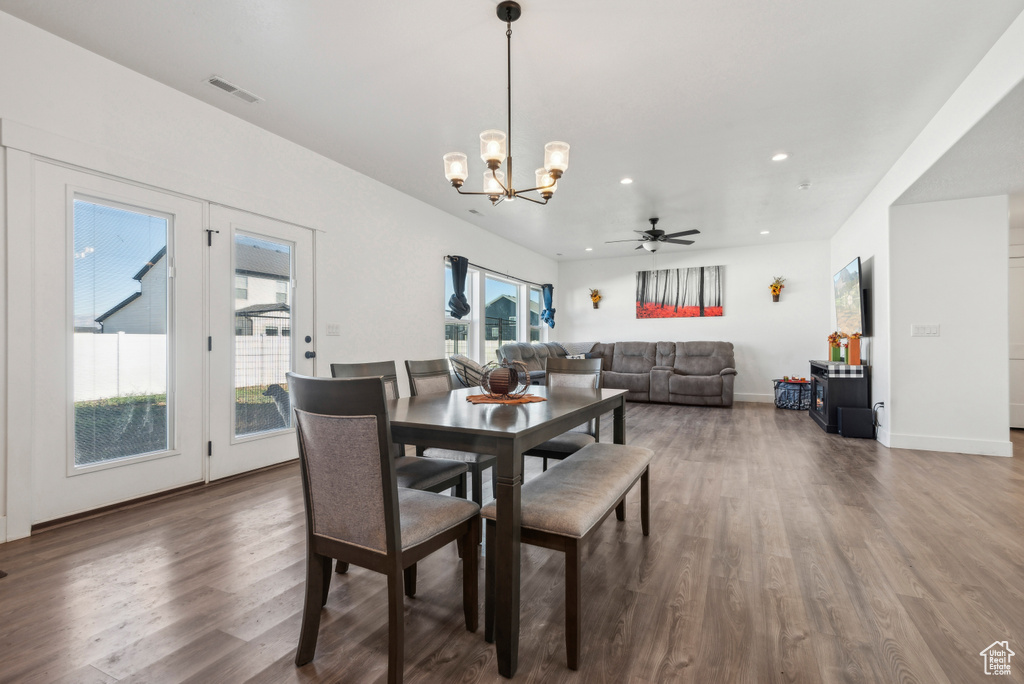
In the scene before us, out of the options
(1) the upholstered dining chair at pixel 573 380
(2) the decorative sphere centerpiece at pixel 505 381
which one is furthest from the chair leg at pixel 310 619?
(1) the upholstered dining chair at pixel 573 380

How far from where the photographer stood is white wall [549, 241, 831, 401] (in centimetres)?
722

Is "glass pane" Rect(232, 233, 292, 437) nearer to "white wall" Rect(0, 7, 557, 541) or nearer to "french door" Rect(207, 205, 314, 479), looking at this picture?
"french door" Rect(207, 205, 314, 479)

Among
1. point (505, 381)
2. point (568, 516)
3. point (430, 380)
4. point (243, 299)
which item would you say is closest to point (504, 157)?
point (505, 381)

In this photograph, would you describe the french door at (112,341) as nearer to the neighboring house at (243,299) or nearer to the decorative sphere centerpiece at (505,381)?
the neighboring house at (243,299)

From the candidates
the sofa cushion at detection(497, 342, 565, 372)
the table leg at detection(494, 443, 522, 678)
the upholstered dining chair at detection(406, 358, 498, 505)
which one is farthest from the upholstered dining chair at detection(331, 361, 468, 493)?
the sofa cushion at detection(497, 342, 565, 372)

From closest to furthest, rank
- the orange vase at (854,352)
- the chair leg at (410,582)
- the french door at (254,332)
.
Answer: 1. the chair leg at (410,582)
2. the french door at (254,332)
3. the orange vase at (854,352)

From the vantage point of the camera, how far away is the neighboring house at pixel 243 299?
9.00 feet

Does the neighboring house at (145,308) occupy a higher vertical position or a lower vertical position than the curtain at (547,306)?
lower

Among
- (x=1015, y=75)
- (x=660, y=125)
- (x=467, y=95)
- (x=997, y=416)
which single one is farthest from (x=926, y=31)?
(x=997, y=416)

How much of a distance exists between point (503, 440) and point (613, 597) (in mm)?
896

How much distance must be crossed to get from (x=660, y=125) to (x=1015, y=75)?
1.80 metres

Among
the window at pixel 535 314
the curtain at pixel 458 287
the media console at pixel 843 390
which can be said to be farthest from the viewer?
the window at pixel 535 314

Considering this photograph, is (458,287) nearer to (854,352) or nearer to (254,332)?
(254,332)

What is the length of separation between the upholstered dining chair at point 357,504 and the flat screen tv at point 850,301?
5.19 m
